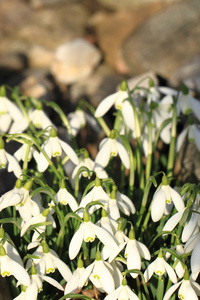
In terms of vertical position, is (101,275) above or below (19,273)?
below

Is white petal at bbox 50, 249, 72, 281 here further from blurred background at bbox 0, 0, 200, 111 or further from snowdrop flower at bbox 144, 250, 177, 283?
blurred background at bbox 0, 0, 200, 111

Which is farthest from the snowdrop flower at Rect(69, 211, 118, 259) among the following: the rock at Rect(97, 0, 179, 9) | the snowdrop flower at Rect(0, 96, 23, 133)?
the rock at Rect(97, 0, 179, 9)

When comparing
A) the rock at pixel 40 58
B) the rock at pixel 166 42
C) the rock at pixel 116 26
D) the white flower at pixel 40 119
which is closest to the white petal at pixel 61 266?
the white flower at pixel 40 119

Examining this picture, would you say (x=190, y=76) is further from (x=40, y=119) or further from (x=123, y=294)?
(x=123, y=294)

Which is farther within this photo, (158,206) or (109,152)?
(109,152)

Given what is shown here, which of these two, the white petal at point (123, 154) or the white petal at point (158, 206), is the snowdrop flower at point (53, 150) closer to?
the white petal at point (123, 154)

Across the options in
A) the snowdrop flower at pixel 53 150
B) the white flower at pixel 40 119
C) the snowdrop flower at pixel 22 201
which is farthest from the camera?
the white flower at pixel 40 119

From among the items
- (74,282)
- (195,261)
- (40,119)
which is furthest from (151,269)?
(40,119)
